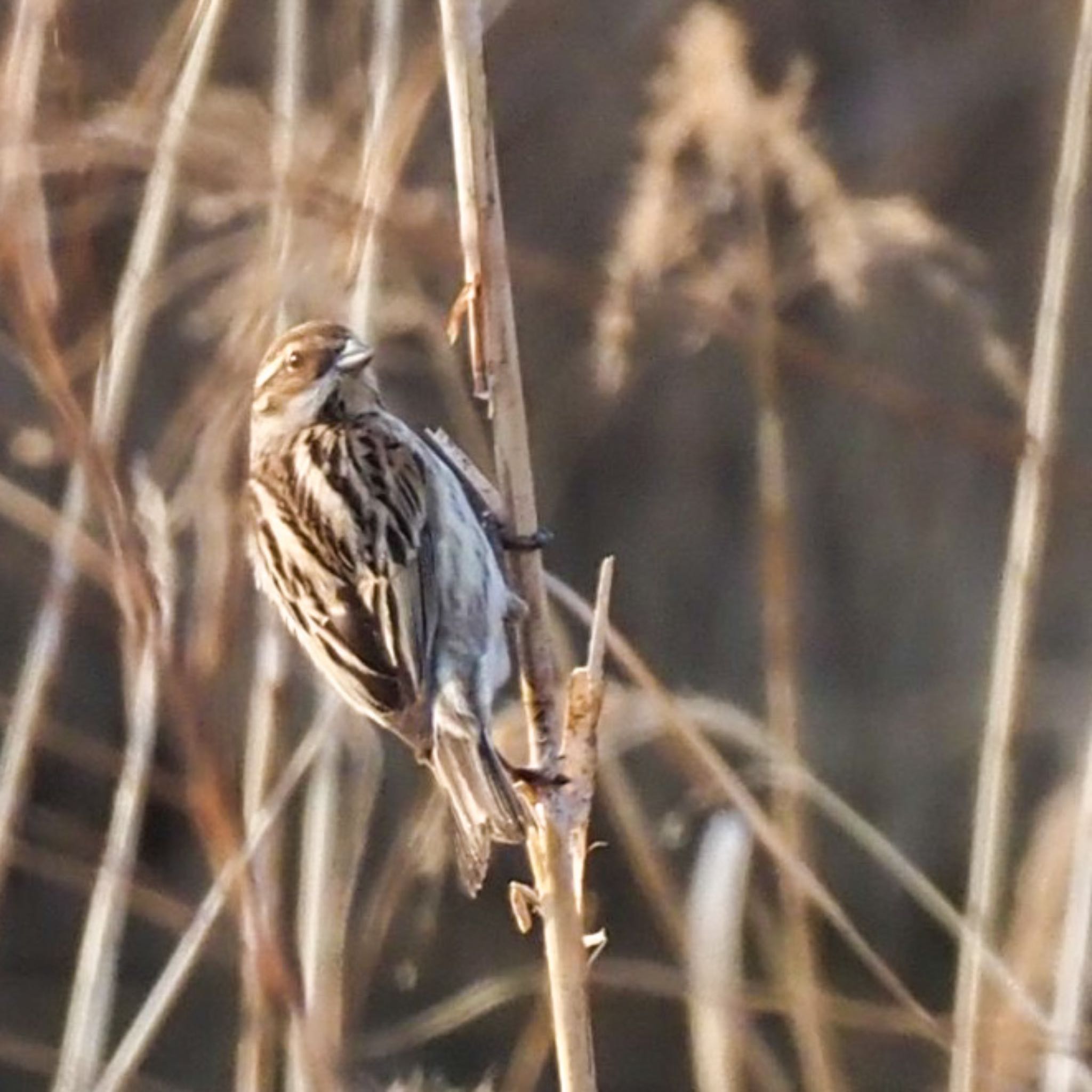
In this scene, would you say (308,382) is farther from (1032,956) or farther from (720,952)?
(1032,956)

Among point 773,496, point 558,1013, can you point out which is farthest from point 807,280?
point 558,1013

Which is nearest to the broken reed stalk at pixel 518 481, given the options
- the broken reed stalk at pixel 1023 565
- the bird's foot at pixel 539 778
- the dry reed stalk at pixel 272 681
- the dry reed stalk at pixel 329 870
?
the bird's foot at pixel 539 778

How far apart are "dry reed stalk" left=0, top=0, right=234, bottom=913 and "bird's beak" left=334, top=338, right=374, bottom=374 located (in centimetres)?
13

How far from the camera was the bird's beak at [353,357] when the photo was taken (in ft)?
4.80

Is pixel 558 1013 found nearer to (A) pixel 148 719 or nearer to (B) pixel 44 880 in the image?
(A) pixel 148 719

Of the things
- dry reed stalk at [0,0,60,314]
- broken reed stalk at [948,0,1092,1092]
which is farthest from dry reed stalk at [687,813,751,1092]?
dry reed stalk at [0,0,60,314]

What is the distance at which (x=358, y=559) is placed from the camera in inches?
60.9

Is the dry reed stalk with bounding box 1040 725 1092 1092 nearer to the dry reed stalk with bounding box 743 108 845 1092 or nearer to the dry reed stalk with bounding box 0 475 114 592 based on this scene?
the dry reed stalk with bounding box 743 108 845 1092

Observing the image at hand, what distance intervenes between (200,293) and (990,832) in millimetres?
1962

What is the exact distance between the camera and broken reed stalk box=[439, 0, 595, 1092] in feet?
3.91

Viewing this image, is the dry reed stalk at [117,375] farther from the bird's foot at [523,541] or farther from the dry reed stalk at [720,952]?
the dry reed stalk at [720,952]

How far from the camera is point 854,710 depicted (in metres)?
3.94

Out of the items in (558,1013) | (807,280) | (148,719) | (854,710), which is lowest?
(558,1013)

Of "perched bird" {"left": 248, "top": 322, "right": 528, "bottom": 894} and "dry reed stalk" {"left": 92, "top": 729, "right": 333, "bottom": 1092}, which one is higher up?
"perched bird" {"left": 248, "top": 322, "right": 528, "bottom": 894}
